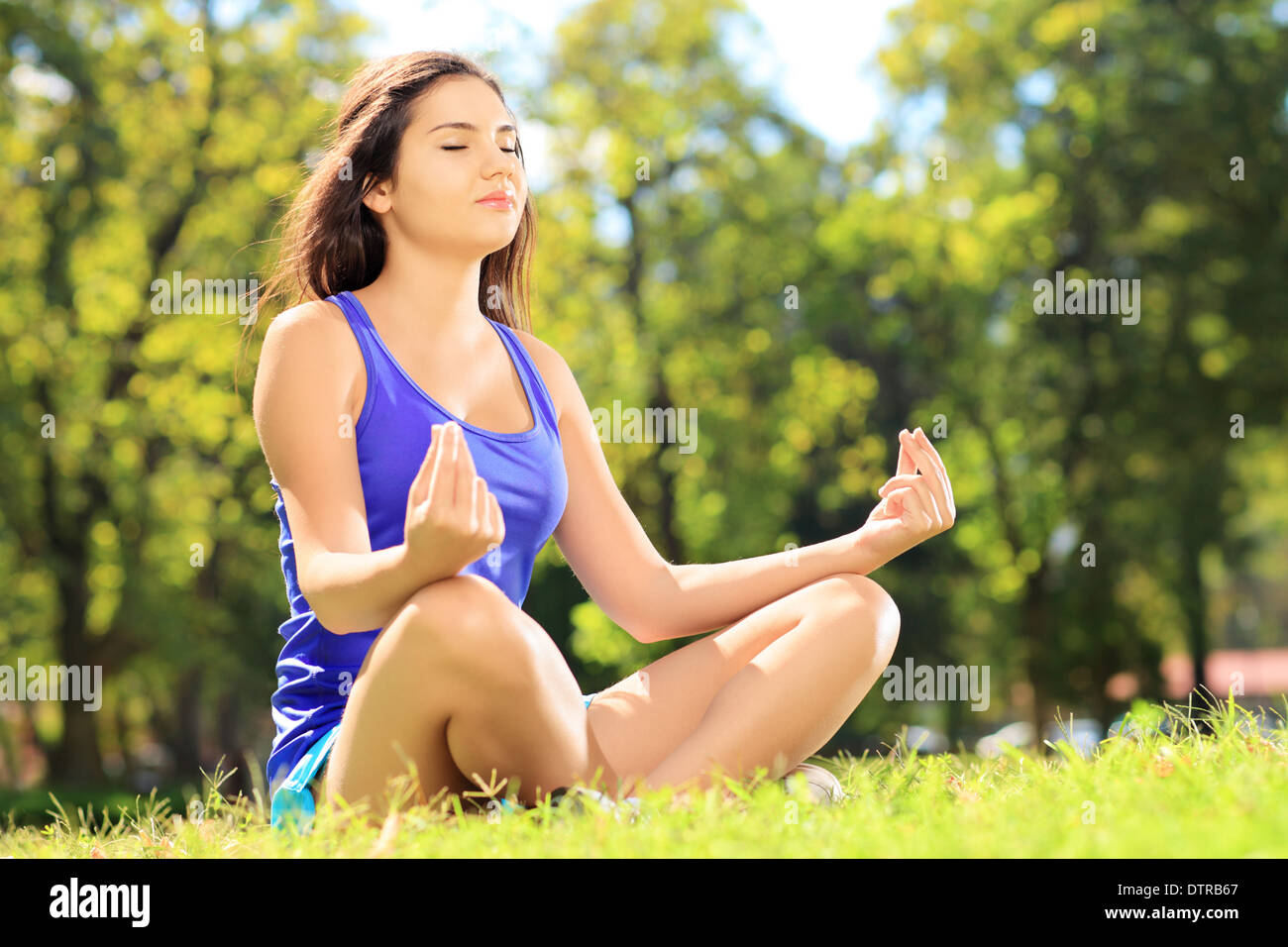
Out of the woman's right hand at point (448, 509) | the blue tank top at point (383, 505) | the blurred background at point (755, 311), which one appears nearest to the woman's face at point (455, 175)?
the blue tank top at point (383, 505)

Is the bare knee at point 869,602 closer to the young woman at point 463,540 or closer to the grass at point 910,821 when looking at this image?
the young woman at point 463,540

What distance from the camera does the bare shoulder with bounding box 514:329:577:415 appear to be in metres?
3.64

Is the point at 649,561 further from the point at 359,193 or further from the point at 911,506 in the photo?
the point at 359,193

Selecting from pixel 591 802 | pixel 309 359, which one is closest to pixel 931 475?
pixel 591 802

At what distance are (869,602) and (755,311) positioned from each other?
17679 millimetres

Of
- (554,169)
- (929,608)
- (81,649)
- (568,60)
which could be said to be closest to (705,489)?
(929,608)

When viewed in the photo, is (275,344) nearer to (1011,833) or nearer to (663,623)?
(663,623)

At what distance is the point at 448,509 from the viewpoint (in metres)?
2.44

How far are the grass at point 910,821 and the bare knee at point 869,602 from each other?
1.19 feet

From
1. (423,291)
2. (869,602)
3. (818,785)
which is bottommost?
(818,785)

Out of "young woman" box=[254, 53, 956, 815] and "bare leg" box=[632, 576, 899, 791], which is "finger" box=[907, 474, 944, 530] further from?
"bare leg" box=[632, 576, 899, 791]

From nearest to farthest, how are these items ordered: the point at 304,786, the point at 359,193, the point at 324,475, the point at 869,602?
1. the point at 324,475
2. the point at 304,786
3. the point at 869,602
4. the point at 359,193

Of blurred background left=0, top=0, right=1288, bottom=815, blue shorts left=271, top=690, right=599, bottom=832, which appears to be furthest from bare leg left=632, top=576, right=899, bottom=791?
blurred background left=0, top=0, right=1288, bottom=815

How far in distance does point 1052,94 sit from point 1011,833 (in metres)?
20.0
